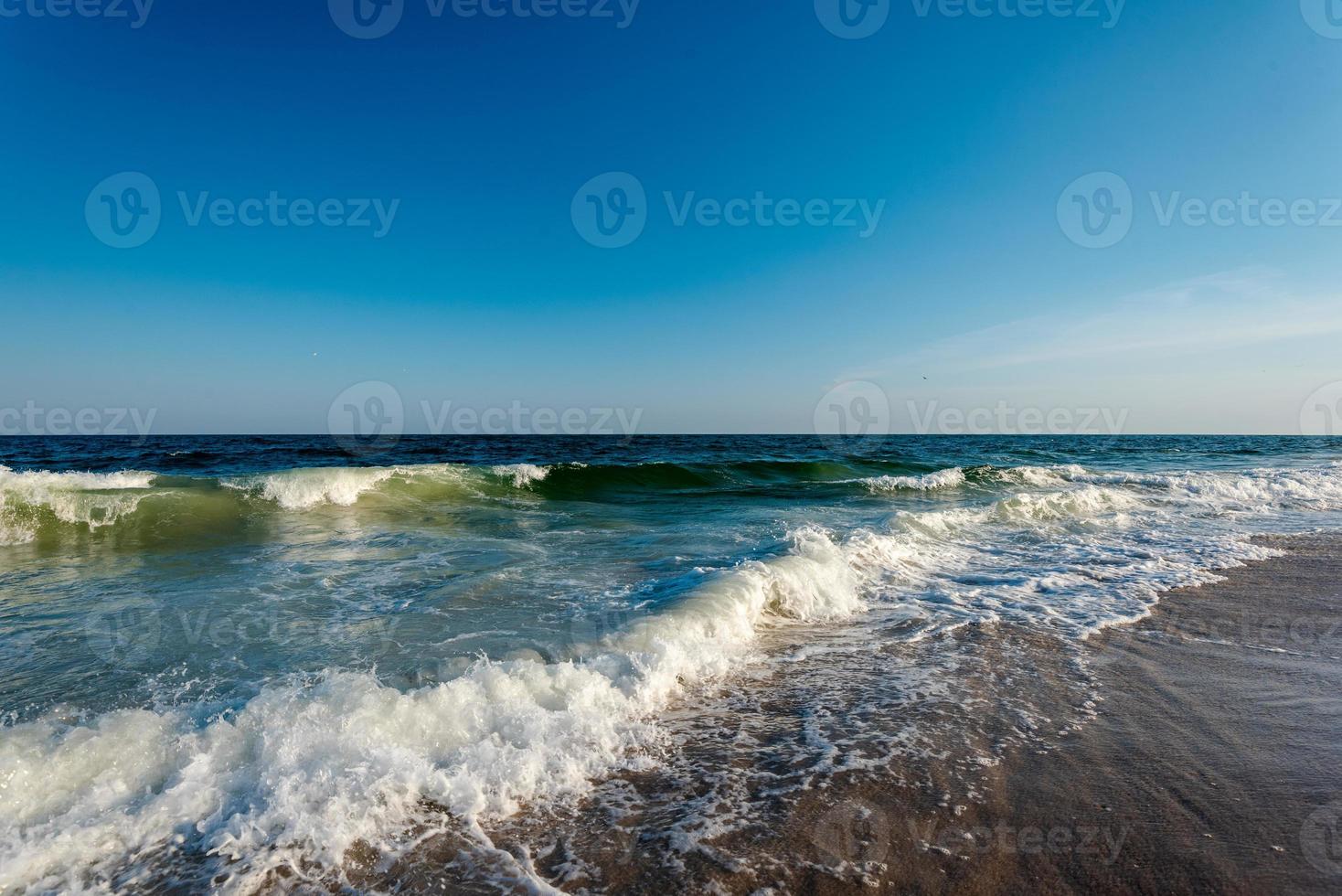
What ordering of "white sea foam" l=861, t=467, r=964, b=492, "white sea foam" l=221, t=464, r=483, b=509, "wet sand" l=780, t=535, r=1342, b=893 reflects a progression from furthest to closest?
"white sea foam" l=861, t=467, r=964, b=492
"white sea foam" l=221, t=464, r=483, b=509
"wet sand" l=780, t=535, r=1342, b=893

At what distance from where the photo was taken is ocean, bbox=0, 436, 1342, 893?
2.91m

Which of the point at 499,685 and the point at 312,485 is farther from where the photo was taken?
the point at 312,485

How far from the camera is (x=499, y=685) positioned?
4.29 metres

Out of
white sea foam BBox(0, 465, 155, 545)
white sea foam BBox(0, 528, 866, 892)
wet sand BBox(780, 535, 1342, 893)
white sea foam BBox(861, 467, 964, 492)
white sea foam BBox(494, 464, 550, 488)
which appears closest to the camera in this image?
wet sand BBox(780, 535, 1342, 893)

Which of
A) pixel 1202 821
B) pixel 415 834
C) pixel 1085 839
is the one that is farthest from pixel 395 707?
pixel 1202 821

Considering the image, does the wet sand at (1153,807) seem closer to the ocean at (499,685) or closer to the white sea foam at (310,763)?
the ocean at (499,685)

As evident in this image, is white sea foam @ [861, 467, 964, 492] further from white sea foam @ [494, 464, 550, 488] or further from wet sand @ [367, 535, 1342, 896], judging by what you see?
wet sand @ [367, 535, 1342, 896]

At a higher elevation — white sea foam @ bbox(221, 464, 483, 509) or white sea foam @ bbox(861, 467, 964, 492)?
white sea foam @ bbox(221, 464, 483, 509)

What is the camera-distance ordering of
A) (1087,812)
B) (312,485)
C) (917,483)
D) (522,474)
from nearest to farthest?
(1087,812) → (312,485) → (522,474) → (917,483)

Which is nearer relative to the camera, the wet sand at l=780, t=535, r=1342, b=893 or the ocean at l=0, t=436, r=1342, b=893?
the wet sand at l=780, t=535, r=1342, b=893

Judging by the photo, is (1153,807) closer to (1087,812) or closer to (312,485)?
(1087,812)

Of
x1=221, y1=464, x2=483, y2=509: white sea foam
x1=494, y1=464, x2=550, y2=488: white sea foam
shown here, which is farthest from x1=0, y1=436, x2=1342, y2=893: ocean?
x1=494, y1=464, x2=550, y2=488: white sea foam

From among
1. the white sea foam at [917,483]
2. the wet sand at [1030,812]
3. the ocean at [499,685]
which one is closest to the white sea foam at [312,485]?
the ocean at [499,685]

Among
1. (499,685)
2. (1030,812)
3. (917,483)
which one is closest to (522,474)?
(917,483)
